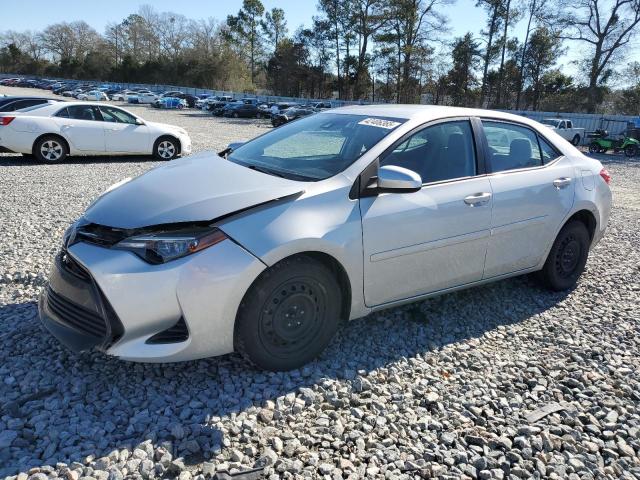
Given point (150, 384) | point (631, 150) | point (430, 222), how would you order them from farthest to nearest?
point (631, 150) < point (430, 222) < point (150, 384)

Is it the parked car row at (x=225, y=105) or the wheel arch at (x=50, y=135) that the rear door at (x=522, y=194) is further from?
the parked car row at (x=225, y=105)

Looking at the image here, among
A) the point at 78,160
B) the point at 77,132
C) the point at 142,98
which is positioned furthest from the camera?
the point at 142,98

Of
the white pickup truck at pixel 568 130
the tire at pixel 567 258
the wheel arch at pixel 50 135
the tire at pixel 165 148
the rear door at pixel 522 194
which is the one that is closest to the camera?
the rear door at pixel 522 194

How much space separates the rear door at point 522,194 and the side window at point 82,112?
10.5 metres

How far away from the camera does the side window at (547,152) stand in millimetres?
4513

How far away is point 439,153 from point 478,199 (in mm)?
448

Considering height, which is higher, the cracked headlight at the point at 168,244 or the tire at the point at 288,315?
the cracked headlight at the point at 168,244

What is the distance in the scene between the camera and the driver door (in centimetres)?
338

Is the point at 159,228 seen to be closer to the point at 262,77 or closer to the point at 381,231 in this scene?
the point at 381,231

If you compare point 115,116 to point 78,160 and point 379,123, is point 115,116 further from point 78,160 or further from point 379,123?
point 379,123

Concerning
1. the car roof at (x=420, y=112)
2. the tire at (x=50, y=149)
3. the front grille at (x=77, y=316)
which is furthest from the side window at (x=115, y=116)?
the front grille at (x=77, y=316)

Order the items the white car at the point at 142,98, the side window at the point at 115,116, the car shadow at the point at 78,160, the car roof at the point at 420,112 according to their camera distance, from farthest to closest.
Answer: the white car at the point at 142,98, the side window at the point at 115,116, the car shadow at the point at 78,160, the car roof at the point at 420,112

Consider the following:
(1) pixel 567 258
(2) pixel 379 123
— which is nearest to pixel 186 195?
(2) pixel 379 123

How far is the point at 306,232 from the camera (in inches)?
118
